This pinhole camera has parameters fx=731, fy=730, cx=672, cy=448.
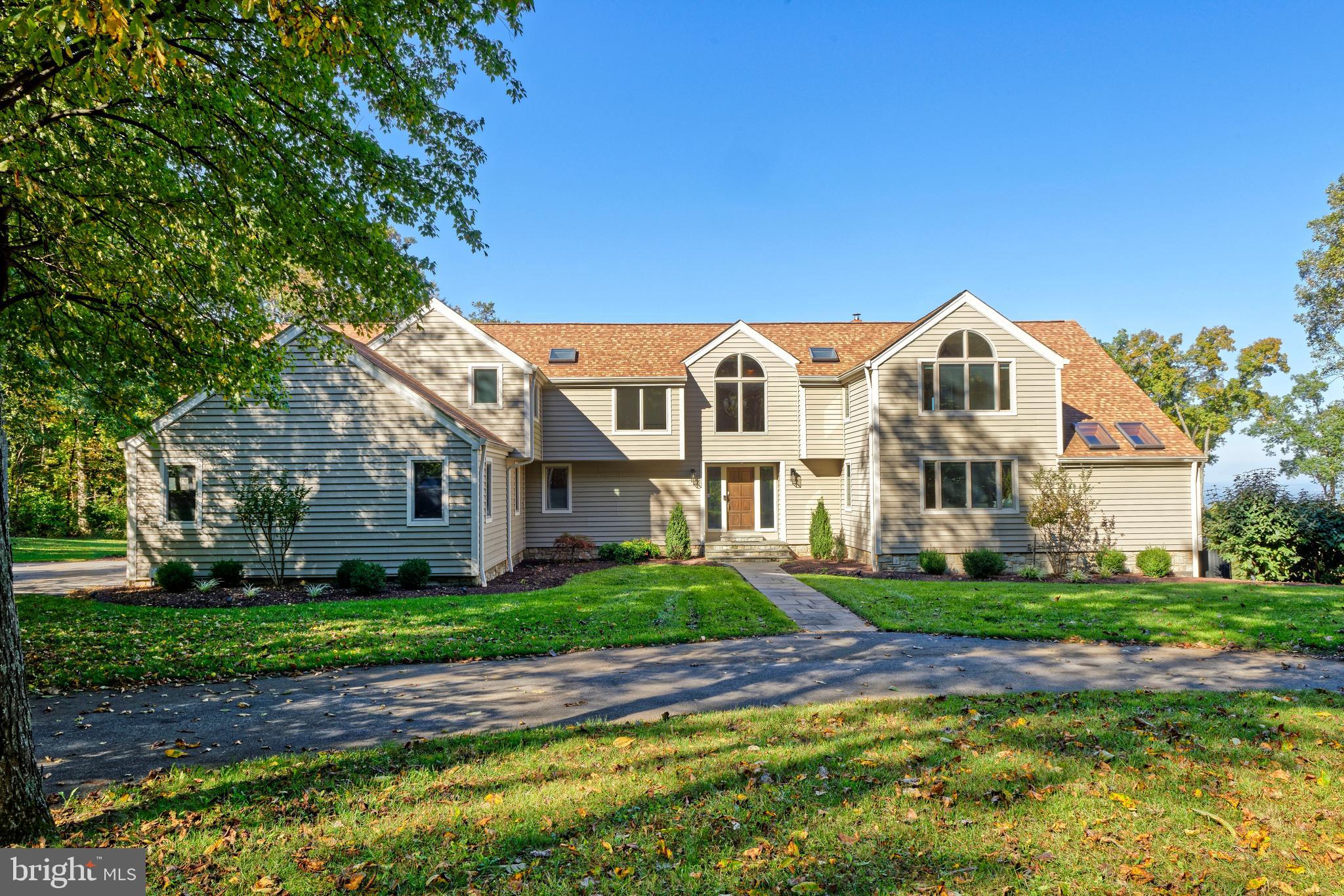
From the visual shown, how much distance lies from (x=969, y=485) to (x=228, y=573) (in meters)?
17.7

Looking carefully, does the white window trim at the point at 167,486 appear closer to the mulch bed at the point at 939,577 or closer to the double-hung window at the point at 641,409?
the double-hung window at the point at 641,409

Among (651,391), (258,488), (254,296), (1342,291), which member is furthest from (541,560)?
(1342,291)

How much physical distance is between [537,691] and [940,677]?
166 inches

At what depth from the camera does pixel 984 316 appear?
1917cm

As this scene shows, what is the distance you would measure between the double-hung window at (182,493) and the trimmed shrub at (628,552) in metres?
10.3

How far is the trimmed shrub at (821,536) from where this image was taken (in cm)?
2150

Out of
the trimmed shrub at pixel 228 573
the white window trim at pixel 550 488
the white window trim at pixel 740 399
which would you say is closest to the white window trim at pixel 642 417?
the white window trim at pixel 740 399

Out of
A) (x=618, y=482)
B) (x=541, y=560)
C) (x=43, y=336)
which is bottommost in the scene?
(x=541, y=560)

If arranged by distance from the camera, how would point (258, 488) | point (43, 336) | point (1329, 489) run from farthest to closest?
point (1329, 489)
point (258, 488)
point (43, 336)

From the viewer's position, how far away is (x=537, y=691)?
7238 millimetres

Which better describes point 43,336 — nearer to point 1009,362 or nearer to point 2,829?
point 2,829

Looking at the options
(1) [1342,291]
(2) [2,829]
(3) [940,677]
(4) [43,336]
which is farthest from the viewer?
(1) [1342,291]

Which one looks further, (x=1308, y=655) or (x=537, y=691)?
(x=1308, y=655)

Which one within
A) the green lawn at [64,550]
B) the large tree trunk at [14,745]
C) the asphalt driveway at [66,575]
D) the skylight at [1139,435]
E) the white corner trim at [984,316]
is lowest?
the asphalt driveway at [66,575]
